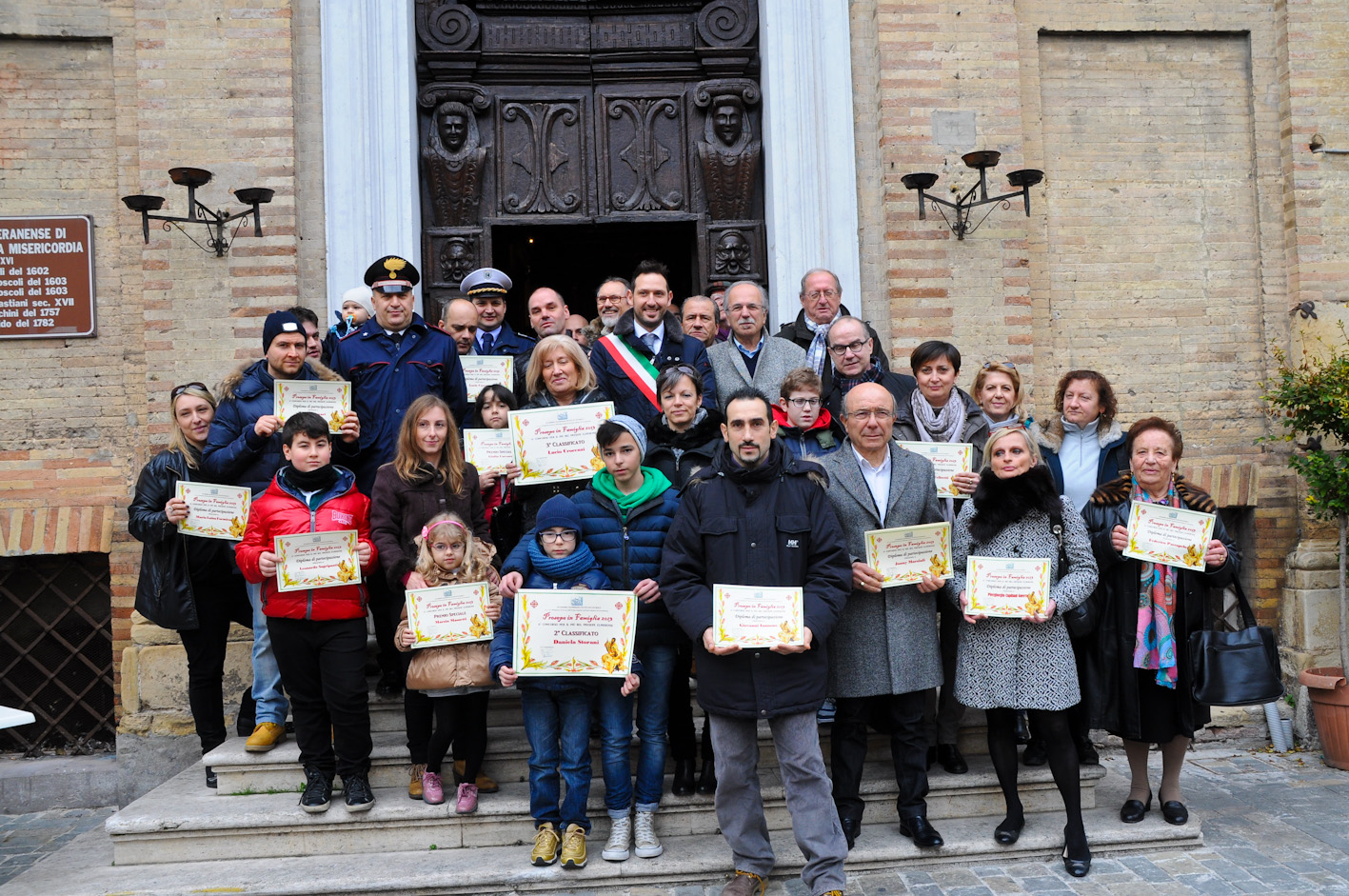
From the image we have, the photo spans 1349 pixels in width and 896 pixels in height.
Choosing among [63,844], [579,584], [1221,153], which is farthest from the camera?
[1221,153]

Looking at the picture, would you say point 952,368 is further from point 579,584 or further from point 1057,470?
point 579,584

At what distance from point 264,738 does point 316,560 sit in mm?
1219

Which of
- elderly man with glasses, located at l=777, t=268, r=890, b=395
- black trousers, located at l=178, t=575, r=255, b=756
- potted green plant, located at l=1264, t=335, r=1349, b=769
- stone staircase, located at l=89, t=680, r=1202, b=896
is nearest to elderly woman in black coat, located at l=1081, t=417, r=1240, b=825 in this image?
stone staircase, located at l=89, t=680, r=1202, b=896

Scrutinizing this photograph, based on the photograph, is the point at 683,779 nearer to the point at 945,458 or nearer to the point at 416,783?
the point at 416,783

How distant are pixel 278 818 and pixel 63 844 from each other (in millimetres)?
2093

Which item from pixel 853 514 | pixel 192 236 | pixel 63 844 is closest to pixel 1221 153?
pixel 853 514

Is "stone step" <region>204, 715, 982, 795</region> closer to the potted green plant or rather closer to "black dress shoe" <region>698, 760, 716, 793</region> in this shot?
"black dress shoe" <region>698, 760, 716, 793</region>

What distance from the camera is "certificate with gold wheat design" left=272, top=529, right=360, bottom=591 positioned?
495cm

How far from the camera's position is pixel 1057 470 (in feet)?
19.0

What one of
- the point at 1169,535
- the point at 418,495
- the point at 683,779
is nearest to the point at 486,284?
the point at 418,495

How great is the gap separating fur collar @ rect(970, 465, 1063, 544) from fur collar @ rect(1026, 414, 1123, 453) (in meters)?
0.85

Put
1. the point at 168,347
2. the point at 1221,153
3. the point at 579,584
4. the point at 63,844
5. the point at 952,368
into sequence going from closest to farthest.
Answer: the point at 579,584
the point at 952,368
the point at 63,844
the point at 168,347
the point at 1221,153

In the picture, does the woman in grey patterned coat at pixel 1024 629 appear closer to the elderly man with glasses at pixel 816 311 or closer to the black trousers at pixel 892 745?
the black trousers at pixel 892 745

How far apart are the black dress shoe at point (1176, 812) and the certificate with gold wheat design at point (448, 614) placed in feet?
11.2
